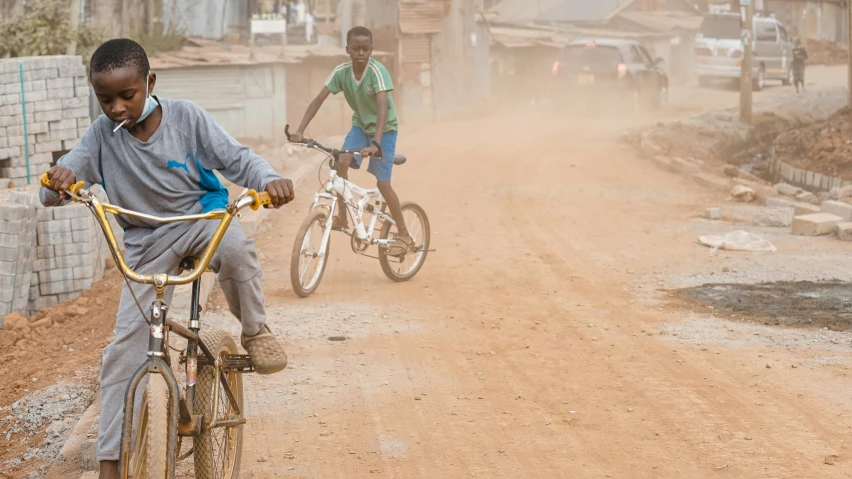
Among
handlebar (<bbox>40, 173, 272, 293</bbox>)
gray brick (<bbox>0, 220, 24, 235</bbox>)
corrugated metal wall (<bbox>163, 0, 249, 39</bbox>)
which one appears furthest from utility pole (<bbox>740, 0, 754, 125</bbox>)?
handlebar (<bbox>40, 173, 272, 293</bbox>)

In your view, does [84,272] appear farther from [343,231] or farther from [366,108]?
[366,108]

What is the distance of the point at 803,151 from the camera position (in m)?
18.3

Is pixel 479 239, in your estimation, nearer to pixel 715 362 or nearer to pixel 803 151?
pixel 715 362

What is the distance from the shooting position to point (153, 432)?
322 centimetres

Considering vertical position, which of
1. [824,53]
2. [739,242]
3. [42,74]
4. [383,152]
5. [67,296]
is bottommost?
[67,296]

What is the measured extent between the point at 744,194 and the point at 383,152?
6.54 m

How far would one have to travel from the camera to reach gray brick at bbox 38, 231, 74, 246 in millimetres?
8500

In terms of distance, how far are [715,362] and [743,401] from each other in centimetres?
78

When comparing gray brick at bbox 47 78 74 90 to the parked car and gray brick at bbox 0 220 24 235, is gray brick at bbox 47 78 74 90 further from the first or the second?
the parked car

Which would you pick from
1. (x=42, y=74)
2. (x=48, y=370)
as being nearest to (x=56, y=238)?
(x=48, y=370)

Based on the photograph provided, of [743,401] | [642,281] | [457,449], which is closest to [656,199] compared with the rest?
[642,281]

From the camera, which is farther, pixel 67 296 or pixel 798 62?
pixel 798 62

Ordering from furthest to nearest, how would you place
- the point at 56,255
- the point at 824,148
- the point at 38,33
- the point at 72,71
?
the point at 824,148
the point at 38,33
the point at 72,71
the point at 56,255

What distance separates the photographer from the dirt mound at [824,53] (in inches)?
1823
